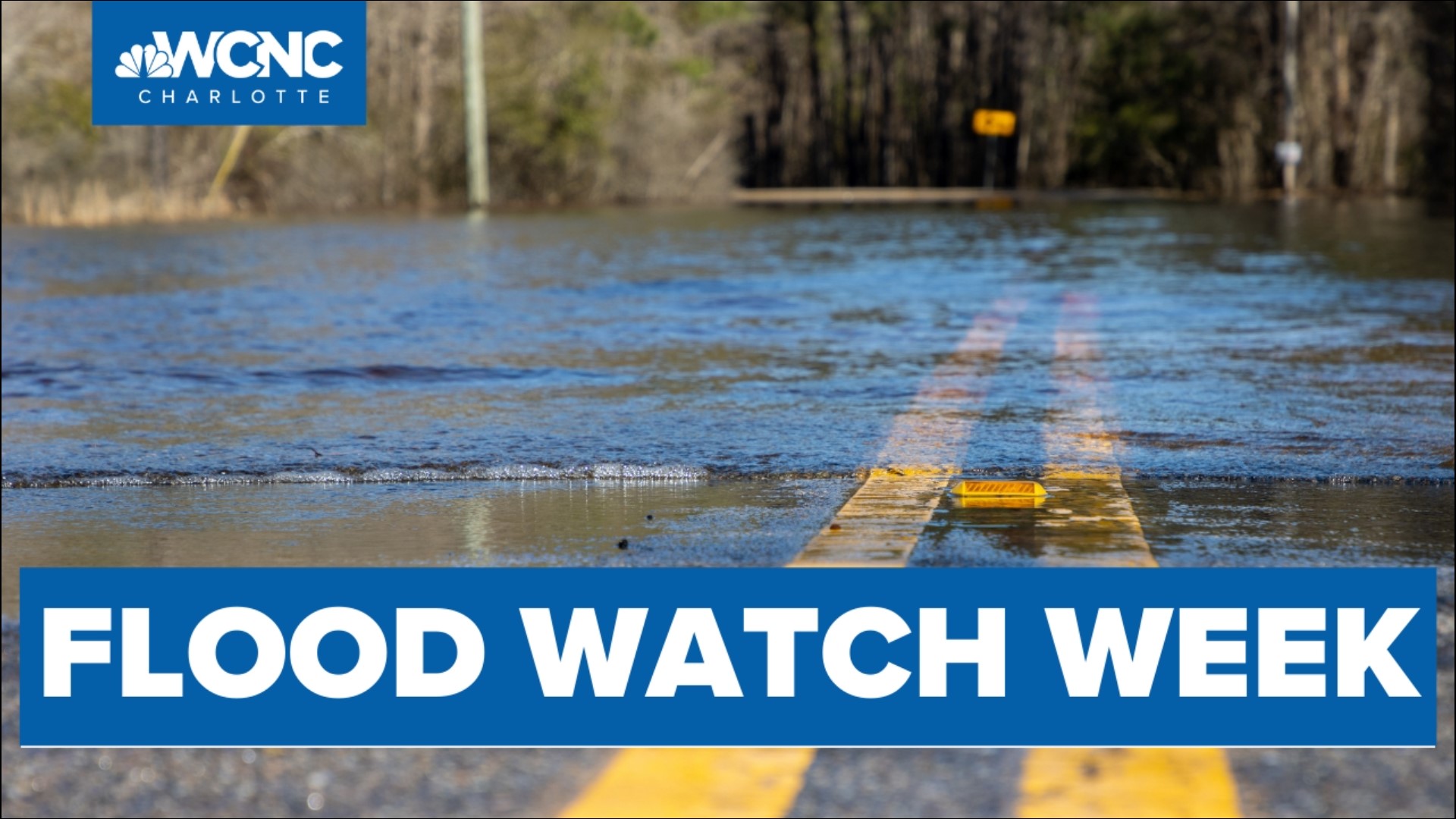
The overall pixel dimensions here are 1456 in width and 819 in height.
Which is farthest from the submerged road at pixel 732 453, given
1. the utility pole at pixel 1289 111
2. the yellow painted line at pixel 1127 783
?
the utility pole at pixel 1289 111

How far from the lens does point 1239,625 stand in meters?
3.83

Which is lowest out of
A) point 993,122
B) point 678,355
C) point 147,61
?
point 678,355

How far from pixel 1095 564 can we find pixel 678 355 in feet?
18.4

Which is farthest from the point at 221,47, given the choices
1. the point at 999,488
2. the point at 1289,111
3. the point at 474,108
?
the point at 1289,111

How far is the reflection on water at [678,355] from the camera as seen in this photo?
6.50 meters

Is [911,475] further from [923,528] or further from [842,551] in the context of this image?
[842,551]

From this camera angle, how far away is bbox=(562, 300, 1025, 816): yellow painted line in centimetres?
297

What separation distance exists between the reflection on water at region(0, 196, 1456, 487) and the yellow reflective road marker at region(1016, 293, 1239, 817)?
0.16m

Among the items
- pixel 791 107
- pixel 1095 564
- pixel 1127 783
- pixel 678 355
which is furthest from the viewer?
pixel 791 107

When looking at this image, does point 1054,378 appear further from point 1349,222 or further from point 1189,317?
point 1349,222

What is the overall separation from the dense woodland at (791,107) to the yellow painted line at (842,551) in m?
22.2

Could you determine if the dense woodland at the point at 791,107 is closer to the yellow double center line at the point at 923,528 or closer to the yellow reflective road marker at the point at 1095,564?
the yellow double center line at the point at 923,528

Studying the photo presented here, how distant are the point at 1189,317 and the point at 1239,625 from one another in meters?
8.02

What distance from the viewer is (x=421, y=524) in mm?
5141
